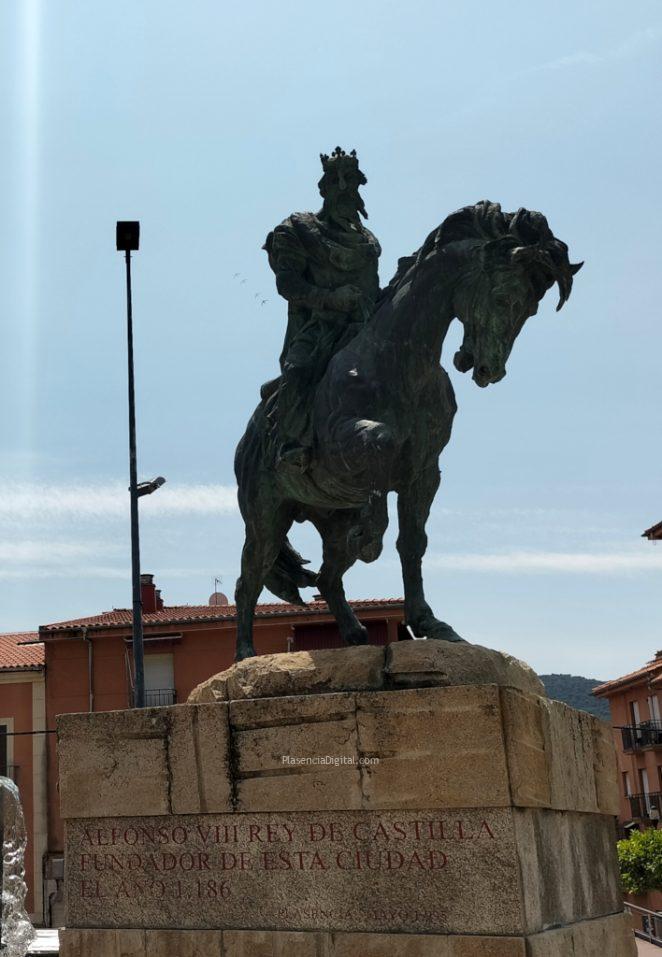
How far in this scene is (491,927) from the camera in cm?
554

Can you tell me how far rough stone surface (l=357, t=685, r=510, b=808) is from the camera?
225 inches

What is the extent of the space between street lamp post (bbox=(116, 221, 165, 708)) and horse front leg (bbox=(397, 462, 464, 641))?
8.41 meters

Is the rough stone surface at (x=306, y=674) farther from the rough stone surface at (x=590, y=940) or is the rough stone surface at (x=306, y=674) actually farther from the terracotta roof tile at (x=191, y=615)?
the terracotta roof tile at (x=191, y=615)

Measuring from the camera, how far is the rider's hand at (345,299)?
7.58 meters

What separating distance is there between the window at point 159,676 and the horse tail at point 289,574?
29.7m

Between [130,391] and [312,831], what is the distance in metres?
11.5

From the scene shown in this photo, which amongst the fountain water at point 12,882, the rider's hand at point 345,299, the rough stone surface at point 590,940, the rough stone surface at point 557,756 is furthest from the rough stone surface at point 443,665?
the fountain water at point 12,882

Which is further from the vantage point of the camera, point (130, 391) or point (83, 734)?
point (130, 391)

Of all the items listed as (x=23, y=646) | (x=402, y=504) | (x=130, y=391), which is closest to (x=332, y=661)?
(x=402, y=504)

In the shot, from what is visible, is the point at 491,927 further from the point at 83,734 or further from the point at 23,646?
the point at 23,646

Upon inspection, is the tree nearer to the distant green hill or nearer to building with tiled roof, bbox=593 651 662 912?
building with tiled roof, bbox=593 651 662 912

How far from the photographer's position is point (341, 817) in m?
5.96

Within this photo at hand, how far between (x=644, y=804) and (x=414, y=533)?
4392 centimetres

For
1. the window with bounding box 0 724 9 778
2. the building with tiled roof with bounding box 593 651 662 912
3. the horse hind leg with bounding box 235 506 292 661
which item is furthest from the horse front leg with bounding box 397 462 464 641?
the building with tiled roof with bounding box 593 651 662 912
